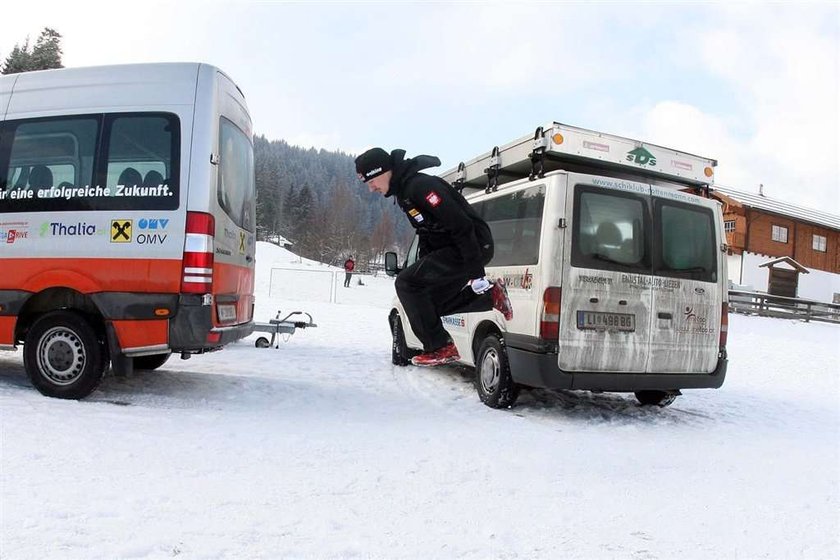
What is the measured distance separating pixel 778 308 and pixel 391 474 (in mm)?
28672

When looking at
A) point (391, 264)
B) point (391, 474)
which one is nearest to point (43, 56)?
point (391, 264)

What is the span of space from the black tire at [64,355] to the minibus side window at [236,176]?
1.61 m

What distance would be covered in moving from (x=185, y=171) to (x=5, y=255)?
1883 millimetres

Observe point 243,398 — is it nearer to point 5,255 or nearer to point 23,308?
point 23,308

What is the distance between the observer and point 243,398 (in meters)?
5.80

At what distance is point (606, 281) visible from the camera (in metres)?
5.67

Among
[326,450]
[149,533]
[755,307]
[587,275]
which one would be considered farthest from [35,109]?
[755,307]

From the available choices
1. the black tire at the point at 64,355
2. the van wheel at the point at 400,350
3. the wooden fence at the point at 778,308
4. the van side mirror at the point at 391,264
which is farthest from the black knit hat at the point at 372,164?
the wooden fence at the point at 778,308

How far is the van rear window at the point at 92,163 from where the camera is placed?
5.13m

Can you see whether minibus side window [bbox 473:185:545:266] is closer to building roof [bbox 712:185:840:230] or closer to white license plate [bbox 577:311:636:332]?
white license plate [bbox 577:311:636:332]

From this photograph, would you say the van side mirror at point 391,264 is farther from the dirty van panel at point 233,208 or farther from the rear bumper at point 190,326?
the rear bumper at point 190,326

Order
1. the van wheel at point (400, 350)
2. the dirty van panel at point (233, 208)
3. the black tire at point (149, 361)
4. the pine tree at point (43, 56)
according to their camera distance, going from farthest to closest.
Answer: the pine tree at point (43, 56)
the van wheel at point (400, 350)
the black tire at point (149, 361)
the dirty van panel at point (233, 208)

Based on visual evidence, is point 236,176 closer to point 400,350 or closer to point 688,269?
point 400,350

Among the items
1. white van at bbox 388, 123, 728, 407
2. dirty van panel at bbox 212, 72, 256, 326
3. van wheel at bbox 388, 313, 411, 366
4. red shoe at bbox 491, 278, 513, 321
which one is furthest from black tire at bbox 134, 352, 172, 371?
red shoe at bbox 491, 278, 513, 321
